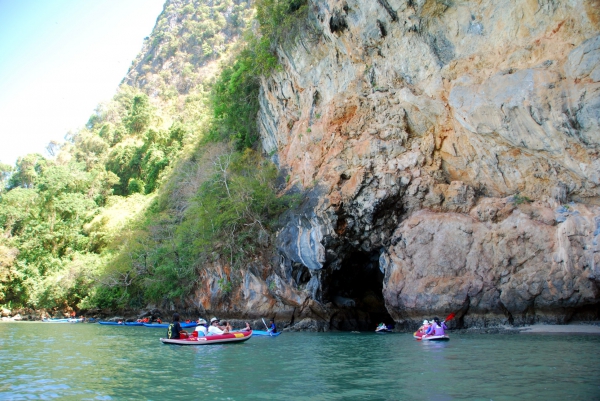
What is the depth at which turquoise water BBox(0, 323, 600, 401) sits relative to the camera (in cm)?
693

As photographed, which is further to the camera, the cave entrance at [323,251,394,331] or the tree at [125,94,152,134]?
the tree at [125,94,152,134]

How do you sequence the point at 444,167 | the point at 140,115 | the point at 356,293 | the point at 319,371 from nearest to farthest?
the point at 319,371 < the point at 444,167 < the point at 356,293 < the point at 140,115

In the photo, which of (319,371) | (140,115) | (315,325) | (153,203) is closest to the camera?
(319,371)

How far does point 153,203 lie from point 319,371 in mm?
29534

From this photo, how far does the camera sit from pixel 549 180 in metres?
15.3

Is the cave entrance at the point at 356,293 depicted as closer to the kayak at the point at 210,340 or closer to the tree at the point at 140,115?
the kayak at the point at 210,340

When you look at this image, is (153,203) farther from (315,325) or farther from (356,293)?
(315,325)

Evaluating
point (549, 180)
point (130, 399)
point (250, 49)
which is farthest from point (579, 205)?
point (250, 49)

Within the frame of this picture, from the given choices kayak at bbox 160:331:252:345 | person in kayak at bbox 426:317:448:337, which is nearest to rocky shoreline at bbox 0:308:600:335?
person in kayak at bbox 426:317:448:337

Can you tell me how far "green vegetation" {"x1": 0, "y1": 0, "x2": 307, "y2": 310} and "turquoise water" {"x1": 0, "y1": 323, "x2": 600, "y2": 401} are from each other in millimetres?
9512

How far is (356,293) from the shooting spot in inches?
858

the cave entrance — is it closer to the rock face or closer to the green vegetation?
the rock face

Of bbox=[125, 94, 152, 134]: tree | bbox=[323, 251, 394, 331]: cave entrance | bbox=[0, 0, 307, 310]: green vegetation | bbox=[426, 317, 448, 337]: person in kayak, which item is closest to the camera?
bbox=[426, 317, 448, 337]: person in kayak

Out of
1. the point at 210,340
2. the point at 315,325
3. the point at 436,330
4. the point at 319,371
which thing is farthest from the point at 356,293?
the point at 319,371
